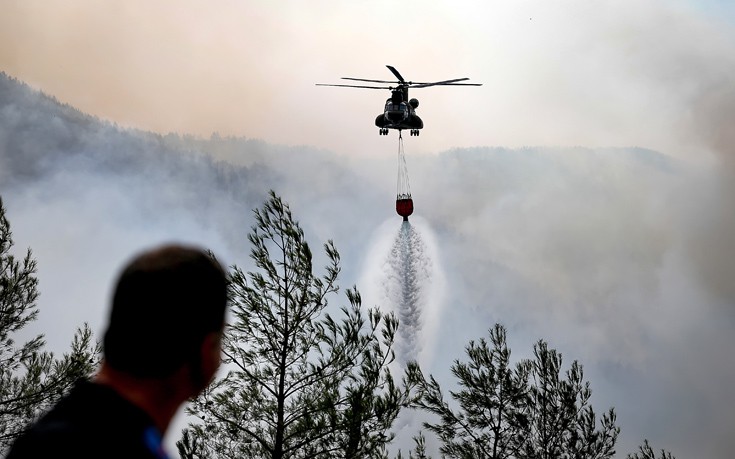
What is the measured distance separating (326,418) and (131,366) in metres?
13.7

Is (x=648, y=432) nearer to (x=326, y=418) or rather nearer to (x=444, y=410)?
(x=444, y=410)

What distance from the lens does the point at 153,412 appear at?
1847 millimetres

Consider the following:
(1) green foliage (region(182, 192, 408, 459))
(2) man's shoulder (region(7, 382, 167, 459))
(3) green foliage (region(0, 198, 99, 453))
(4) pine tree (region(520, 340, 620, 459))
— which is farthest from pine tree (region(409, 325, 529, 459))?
(2) man's shoulder (region(7, 382, 167, 459))

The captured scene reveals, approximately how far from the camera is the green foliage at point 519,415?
24.3 meters

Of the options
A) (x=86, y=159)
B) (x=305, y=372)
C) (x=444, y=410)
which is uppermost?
(x=86, y=159)

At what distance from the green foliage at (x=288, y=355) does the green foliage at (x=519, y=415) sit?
918cm

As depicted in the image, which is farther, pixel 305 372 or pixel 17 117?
pixel 17 117

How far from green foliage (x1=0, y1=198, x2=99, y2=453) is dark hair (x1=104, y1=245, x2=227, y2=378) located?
59.3ft

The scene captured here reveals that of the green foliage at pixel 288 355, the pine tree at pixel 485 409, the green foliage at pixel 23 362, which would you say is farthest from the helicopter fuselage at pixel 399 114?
the green foliage at pixel 288 355

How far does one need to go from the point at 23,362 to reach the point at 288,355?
879cm

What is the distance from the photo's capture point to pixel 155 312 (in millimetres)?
1872

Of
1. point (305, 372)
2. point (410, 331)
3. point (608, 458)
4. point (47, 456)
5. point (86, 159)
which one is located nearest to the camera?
point (47, 456)

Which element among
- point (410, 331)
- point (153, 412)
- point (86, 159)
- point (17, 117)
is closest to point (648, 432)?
point (410, 331)

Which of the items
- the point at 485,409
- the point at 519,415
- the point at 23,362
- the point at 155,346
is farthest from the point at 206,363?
the point at 485,409
